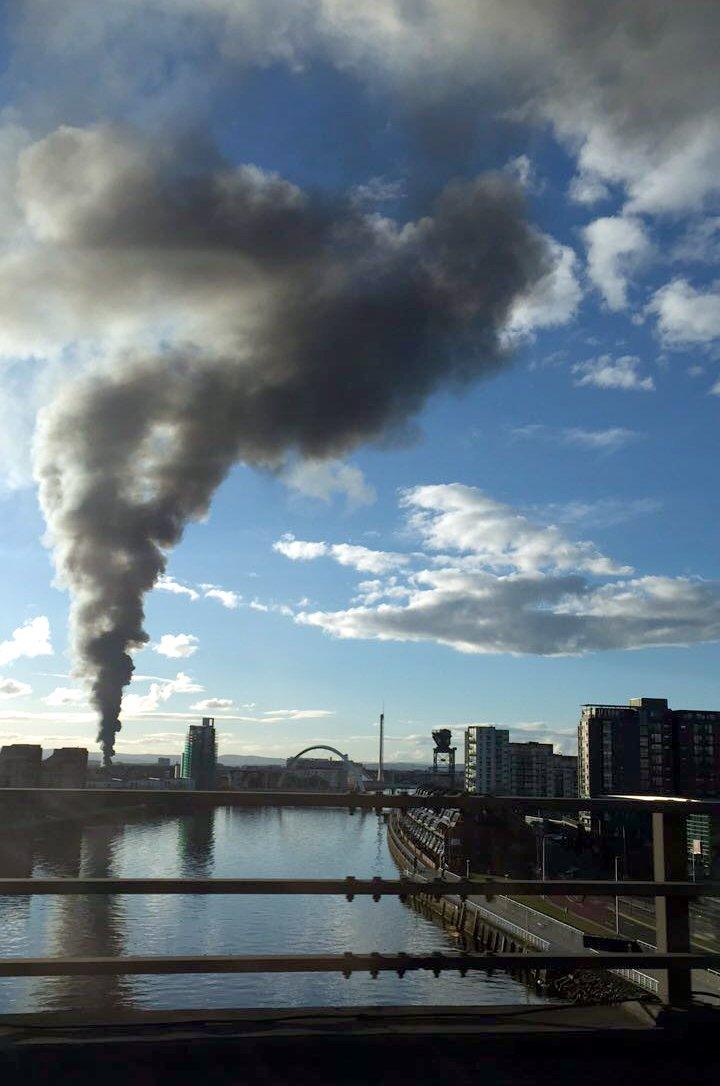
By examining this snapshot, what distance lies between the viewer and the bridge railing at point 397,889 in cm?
301

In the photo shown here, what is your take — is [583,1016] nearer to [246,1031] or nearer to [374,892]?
[374,892]

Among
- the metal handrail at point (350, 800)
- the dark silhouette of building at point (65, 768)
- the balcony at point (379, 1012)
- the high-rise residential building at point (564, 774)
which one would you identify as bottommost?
the high-rise residential building at point (564, 774)

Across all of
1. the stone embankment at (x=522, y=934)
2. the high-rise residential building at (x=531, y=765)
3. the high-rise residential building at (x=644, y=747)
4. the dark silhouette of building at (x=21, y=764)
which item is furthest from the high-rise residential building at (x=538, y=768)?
the stone embankment at (x=522, y=934)

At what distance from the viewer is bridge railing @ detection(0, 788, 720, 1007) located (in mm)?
3012

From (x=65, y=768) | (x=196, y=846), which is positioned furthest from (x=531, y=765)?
(x=65, y=768)

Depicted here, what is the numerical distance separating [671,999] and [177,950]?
3042 centimetres

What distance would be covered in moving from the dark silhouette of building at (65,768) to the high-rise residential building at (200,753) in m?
36.5

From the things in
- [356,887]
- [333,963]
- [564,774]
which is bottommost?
[564,774]

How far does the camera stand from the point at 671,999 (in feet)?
10.7

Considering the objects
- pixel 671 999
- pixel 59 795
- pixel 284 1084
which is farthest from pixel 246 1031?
pixel 671 999

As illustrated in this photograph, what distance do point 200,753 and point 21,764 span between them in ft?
165

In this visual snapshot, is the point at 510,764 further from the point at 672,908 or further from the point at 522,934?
the point at 672,908

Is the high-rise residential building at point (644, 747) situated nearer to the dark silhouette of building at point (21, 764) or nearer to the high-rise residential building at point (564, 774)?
the high-rise residential building at point (564, 774)

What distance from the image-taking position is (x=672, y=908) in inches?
132
